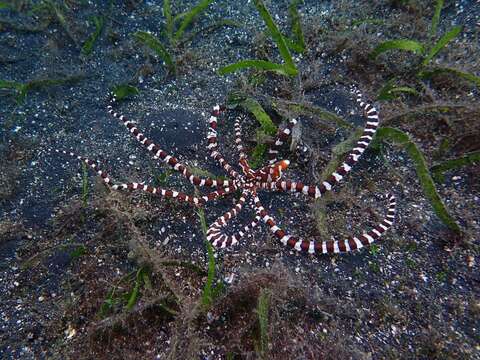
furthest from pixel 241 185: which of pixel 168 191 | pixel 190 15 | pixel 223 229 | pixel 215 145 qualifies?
pixel 190 15

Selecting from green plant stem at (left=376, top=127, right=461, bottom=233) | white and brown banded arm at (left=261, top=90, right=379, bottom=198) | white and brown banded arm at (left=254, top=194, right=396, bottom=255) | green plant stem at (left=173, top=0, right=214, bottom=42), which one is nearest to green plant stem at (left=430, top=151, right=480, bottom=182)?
green plant stem at (left=376, top=127, right=461, bottom=233)

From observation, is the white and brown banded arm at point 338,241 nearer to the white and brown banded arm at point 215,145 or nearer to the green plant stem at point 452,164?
the green plant stem at point 452,164

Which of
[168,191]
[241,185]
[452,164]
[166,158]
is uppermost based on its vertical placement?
[166,158]

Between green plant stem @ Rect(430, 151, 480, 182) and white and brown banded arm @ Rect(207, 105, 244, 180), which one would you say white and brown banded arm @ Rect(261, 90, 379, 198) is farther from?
green plant stem @ Rect(430, 151, 480, 182)

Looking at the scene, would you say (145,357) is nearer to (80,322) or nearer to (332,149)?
Result: (80,322)

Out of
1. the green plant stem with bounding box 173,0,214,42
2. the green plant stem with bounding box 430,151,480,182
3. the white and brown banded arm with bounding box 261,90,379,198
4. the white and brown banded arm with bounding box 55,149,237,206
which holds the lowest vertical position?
the green plant stem with bounding box 430,151,480,182

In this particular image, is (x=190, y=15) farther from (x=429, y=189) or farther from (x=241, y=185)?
(x=429, y=189)

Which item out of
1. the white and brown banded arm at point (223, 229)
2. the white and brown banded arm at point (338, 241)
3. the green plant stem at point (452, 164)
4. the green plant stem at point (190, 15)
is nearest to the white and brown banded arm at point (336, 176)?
the white and brown banded arm at point (223, 229)
